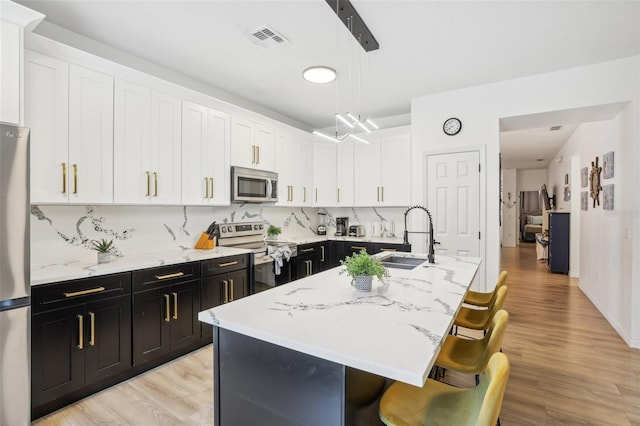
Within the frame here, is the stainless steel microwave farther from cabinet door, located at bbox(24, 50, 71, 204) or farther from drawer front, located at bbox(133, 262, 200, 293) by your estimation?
cabinet door, located at bbox(24, 50, 71, 204)

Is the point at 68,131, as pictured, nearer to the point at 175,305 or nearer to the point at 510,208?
the point at 175,305

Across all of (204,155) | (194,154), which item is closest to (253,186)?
(204,155)

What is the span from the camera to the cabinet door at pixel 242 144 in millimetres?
3625

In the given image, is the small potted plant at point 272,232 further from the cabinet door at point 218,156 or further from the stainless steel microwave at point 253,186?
the cabinet door at point 218,156

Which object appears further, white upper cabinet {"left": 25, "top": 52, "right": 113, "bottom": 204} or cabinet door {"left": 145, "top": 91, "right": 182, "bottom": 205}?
cabinet door {"left": 145, "top": 91, "right": 182, "bottom": 205}

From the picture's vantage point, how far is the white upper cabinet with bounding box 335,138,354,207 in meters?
4.96

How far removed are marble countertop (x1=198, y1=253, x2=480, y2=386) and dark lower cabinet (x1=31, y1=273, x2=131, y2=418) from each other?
4.44 feet

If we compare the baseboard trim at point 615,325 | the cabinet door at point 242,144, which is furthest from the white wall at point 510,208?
the cabinet door at point 242,144

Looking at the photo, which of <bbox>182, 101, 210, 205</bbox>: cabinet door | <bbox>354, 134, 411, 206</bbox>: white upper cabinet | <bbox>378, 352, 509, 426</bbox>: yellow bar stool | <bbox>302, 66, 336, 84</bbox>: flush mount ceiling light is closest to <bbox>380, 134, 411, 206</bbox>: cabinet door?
<bbox>354, 134, 411, 206</bbox>: white upper cabinet

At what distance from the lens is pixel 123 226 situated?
2928 mm

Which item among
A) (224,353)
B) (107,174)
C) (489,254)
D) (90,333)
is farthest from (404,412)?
(489,254)

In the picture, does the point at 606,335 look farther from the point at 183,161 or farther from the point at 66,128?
the point at 66,128

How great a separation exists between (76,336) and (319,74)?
10.1 ft

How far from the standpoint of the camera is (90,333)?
220cm
